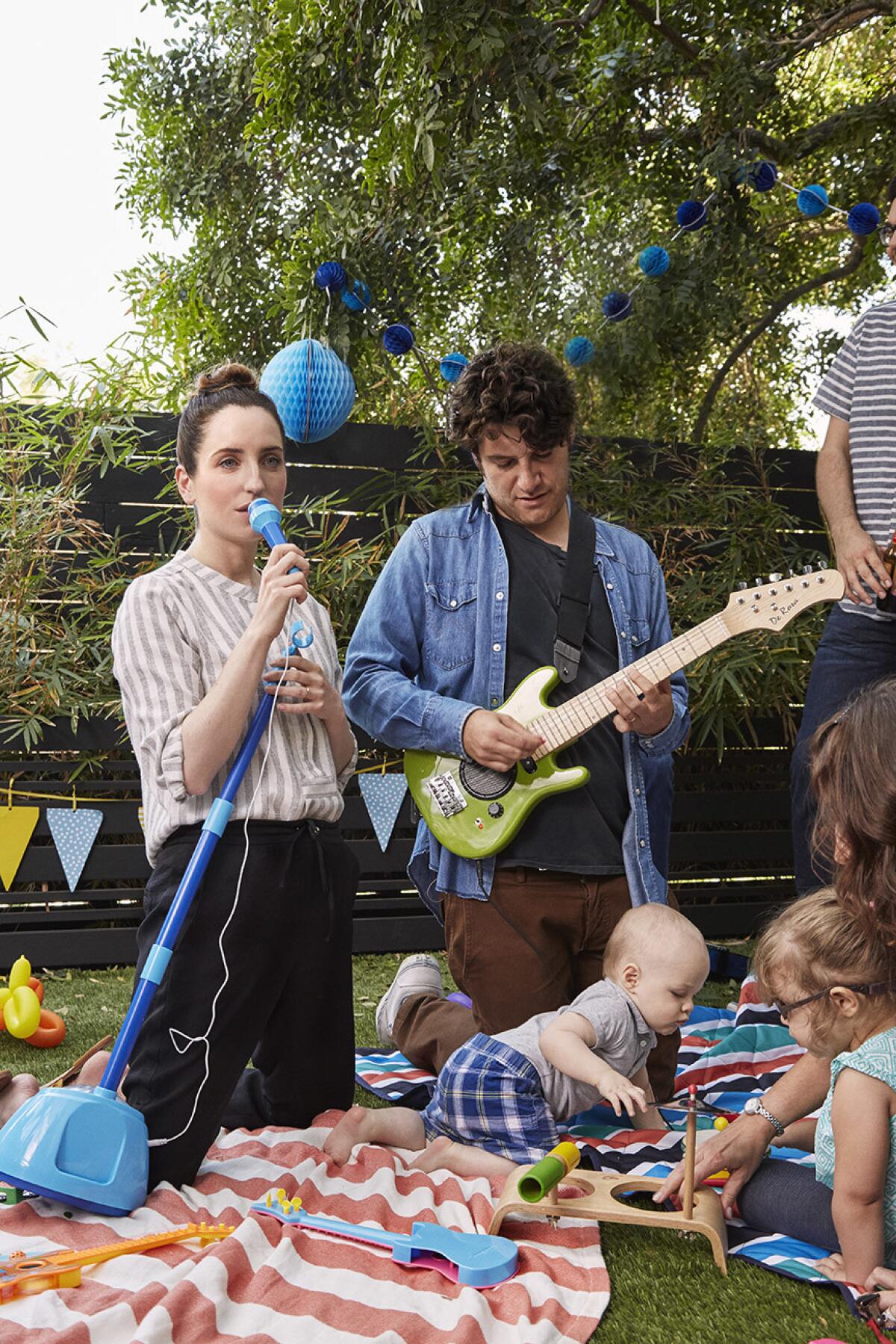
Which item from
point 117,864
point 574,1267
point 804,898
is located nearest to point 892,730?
point 804,898

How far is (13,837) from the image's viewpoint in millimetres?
3738

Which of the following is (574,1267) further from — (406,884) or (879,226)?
→ (879,226)

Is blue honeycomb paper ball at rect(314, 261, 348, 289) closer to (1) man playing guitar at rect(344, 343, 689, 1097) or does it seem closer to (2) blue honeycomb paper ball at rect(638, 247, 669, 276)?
(2) blue honeycomb paper ball at rect(638, 247, 669, 276)

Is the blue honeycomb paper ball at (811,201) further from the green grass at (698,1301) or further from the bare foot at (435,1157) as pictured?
the green grass at (698,1301)

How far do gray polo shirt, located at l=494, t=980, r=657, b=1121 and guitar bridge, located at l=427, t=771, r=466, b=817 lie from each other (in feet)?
1.62

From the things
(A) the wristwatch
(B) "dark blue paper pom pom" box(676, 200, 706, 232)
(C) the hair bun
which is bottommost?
(A) the wristwatch

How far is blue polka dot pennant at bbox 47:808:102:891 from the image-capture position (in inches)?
148

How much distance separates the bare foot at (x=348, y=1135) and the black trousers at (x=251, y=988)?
0.45ft

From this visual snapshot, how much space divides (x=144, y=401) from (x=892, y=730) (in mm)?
3321

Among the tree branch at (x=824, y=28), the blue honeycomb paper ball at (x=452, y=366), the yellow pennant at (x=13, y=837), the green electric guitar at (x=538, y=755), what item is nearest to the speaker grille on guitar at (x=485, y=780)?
the green electric guitar at (x=538, y=755)

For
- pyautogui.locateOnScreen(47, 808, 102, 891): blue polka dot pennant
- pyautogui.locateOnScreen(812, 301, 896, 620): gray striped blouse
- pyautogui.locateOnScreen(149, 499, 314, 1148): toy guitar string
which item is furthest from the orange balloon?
pyautogui.locateOnScreen(812, 301, 896, 620): gray striped blouse

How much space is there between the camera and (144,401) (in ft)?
14.4

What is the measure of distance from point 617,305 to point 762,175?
676mm

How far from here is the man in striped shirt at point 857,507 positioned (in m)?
2.86
